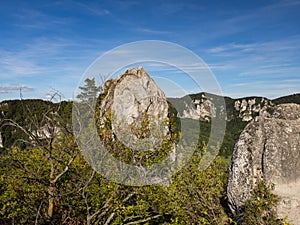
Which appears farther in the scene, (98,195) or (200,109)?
(200,109)

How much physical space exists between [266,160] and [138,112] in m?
5.19

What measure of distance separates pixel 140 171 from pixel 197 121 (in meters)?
2.23

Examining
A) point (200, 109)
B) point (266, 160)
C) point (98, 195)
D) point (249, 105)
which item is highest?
point (249, 105)

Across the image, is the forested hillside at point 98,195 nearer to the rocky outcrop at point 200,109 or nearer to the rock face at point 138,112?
the rocky outcrop at point 200,109

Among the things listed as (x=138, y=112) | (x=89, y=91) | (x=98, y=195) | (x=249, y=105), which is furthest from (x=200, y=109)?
(x=249, y=105)

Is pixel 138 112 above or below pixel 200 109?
below

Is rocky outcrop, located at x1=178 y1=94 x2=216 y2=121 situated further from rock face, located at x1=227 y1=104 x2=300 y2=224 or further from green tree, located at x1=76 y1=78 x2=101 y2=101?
green tree, located at x1=76 y1=78 x2=101 y2=101

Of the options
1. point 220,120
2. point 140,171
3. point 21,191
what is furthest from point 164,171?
point 21,191

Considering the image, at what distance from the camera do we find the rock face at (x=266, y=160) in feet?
35.1

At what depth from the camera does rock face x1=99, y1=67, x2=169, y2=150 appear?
871 centimetres

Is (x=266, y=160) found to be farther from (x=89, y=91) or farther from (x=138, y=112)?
(x=89, y=91)

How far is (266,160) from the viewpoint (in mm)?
10953

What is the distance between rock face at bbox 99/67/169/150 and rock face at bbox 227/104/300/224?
13.2 feet

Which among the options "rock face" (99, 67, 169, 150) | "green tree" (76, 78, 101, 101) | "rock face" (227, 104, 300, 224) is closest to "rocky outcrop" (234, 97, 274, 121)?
"rock face" (227, 104, 300, 224)
